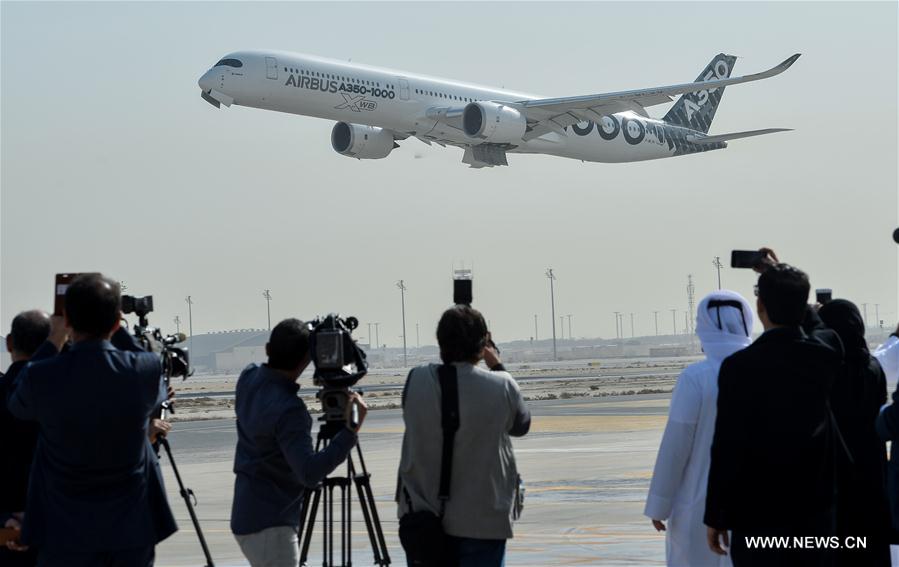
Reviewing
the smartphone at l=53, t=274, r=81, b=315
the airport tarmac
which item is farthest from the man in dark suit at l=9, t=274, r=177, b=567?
the airport tarmac

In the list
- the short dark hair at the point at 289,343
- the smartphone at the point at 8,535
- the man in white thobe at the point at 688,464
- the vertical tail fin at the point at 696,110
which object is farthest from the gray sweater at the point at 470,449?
the vertical tail fin at the point at 696,110

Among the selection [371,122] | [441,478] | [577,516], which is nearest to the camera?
[441,478]

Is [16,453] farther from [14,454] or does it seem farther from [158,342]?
[158,342]

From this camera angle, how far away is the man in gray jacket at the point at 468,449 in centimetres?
636

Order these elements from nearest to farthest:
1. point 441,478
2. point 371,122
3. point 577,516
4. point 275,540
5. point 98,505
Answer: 1. point 98,505
2. point 441,478
3. point 275,540
4. point 577,516
5. point 371,122

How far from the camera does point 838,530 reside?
22.7 feet

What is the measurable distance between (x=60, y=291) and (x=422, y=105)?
37627 mm

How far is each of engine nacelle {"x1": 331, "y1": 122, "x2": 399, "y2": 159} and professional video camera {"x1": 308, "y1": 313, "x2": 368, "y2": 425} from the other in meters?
39.6

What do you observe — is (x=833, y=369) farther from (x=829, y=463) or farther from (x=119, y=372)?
(x=119, y=372)

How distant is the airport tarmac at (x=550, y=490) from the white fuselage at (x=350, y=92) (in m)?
13.4

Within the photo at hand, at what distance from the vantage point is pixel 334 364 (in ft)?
21.9

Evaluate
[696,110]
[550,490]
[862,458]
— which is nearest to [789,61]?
[696,110]

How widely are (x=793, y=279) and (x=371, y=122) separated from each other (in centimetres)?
3731

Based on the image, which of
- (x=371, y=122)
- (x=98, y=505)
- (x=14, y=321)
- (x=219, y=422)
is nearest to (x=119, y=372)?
(x=98, y=505)
